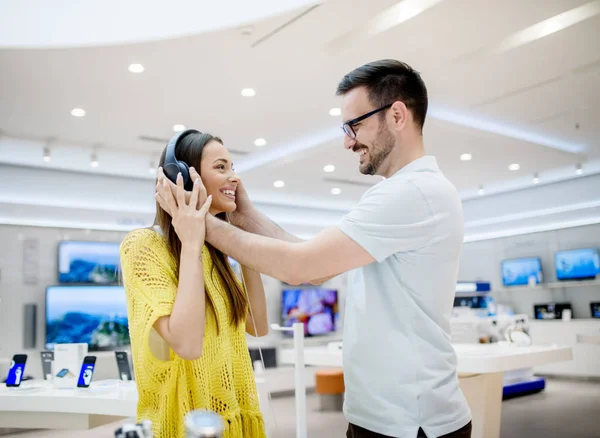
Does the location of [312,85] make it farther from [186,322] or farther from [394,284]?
[186,322]

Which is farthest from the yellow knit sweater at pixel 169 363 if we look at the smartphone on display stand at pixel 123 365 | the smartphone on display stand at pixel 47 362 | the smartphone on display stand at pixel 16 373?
the smartphone on display stand at pixel 47 362

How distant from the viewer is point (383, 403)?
1350mm

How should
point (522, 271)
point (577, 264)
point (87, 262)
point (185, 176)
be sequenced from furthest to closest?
point (522, 271)
point (577, 264)
point (87, 262)
point (185, 176)

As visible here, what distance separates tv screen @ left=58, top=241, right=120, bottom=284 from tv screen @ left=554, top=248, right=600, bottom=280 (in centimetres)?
793

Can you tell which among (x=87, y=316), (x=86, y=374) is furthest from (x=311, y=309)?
(x=86, y=374)

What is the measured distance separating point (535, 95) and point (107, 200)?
6271 mm

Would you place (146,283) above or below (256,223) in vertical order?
below

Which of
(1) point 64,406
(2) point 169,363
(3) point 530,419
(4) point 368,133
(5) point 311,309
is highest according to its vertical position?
(4) point 368,133

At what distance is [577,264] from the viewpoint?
34.5ft

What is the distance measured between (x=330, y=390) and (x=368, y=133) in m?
6.64

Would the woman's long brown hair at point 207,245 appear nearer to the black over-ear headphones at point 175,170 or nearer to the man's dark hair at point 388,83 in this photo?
the black over-ear headphones at point 175,170

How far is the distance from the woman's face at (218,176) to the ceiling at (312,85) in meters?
2.80

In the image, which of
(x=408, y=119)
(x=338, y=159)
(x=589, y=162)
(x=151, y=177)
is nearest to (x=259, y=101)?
(x=338, y=159)

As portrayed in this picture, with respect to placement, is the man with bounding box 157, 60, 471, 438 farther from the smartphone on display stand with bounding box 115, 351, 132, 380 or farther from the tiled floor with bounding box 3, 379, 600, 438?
the tiled floor with bounding box 3, 379, 600, 438
